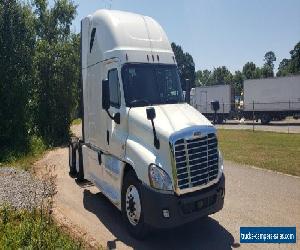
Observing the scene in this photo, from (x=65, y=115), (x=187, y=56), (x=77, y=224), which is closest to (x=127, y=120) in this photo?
(x=77, y=224)

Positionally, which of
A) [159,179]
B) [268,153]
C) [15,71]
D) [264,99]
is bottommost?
[268,153]

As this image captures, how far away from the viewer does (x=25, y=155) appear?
17.8m

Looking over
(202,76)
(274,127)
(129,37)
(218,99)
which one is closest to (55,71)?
(129,37)

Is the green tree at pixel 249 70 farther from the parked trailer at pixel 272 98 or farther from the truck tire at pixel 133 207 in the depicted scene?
the truck tire at pixel 133 207

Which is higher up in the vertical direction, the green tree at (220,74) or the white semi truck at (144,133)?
the green tree at (220,74)

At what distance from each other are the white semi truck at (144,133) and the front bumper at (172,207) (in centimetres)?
2

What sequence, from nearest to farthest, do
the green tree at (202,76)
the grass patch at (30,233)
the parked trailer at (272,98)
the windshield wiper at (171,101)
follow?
the grass patch at (30,233) < the windshield wiper at (171,101) < the parked trailer at (272,98) < the green tree at (202,76)

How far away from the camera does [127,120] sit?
764cm

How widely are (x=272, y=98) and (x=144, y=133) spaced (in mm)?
34361

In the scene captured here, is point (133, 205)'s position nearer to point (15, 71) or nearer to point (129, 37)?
point (129, 37)

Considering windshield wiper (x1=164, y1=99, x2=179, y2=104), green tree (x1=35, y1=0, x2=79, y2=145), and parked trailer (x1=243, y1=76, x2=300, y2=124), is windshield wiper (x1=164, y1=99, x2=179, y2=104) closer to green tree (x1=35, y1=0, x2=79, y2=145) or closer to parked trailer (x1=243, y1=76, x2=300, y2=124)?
green tree (x1=35, y1=0, x2=79, y2=145)

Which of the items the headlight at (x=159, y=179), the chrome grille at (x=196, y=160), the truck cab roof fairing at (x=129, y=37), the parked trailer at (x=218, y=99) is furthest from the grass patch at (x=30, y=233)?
the parked trailer at (x=218, y=99)

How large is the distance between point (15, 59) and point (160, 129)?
48.8 ft

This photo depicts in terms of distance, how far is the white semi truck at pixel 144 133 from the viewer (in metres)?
6.66
